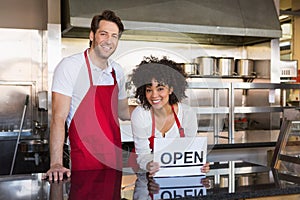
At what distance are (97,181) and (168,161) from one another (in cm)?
24

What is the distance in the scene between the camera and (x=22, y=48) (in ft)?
12.2

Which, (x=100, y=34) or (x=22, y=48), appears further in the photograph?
(x=22, y=48)

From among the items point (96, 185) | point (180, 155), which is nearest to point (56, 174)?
point (96, 185)

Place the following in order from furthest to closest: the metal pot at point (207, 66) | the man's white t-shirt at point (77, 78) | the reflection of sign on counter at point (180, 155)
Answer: the metal pot at point (207, 66) → the man's white t-shirt at point (77, 78) → the reflection of sign on counter at point (180, 155)

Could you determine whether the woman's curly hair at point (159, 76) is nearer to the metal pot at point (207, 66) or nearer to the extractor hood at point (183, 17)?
the extractor hood at point (183, 17)

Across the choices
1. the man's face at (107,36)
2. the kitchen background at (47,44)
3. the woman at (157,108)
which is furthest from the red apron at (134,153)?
the kitchen background at (47,44)

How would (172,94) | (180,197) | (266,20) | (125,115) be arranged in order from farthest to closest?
1. (266,20)
2. (125,115)
3. (172,94)
4. (180,197)

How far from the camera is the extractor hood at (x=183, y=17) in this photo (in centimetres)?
335

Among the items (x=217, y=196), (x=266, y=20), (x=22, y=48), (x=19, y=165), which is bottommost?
(x=19, y=165)

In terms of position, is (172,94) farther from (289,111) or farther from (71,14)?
(71,14)

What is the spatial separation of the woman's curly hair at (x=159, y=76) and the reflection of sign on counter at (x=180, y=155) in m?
0.17

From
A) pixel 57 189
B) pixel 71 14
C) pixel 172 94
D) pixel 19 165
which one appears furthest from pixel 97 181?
pixel 19 165

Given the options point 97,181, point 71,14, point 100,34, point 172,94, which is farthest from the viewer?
point 71,14

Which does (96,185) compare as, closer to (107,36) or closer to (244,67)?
(107,36)
